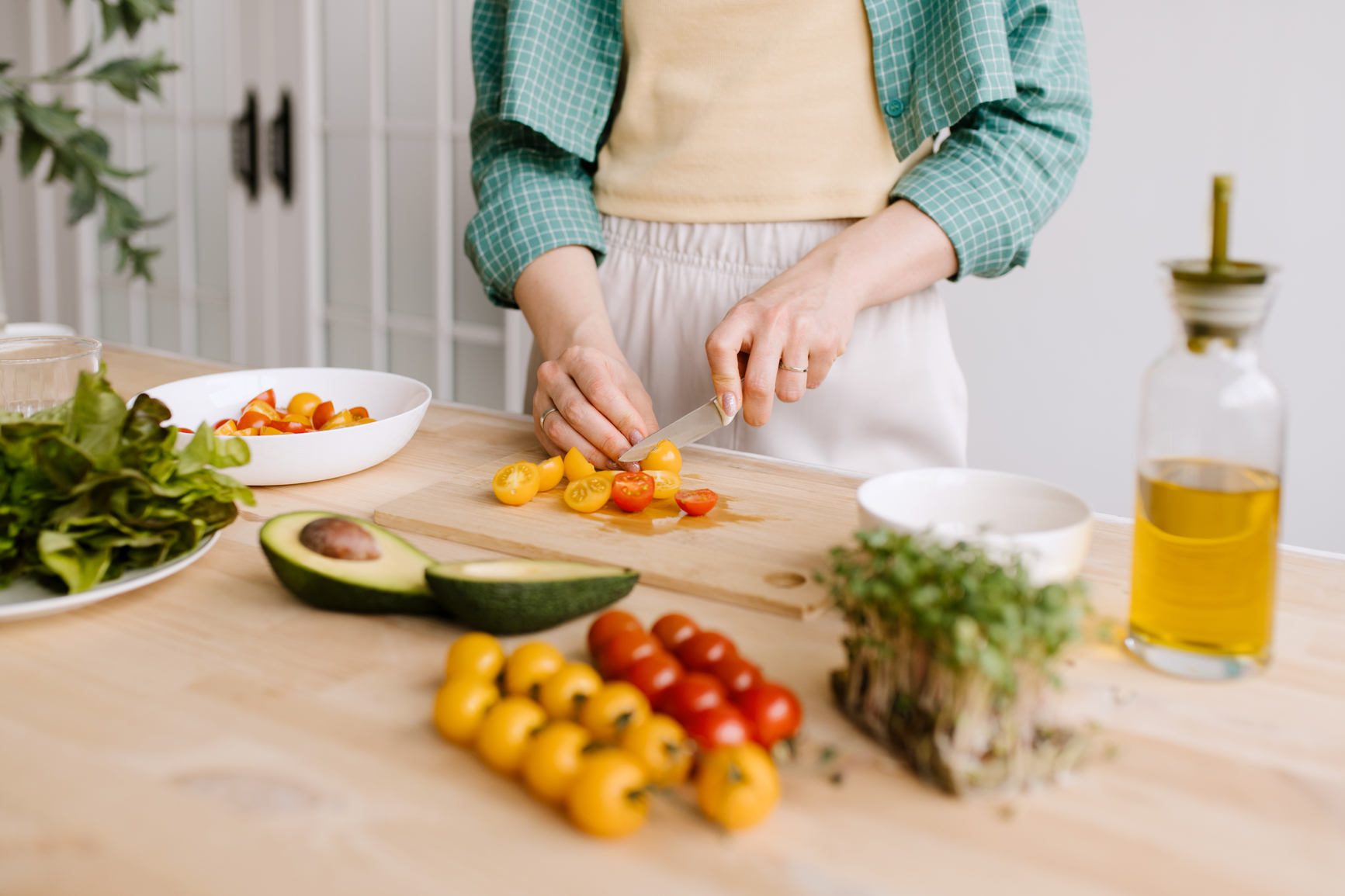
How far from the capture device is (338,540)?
806mm

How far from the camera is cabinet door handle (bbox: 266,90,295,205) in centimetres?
340

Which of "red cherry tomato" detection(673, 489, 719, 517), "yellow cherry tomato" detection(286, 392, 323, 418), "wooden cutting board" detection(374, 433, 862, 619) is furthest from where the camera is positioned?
"yellow cherry tomato" detection(286, 392, 323, 418)

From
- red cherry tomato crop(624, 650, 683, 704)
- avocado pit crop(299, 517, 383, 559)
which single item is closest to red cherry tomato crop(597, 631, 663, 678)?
red cherry tomato crop(624, 650, 683, 704)

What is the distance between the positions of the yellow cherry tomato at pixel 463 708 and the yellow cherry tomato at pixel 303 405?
0.69 metres

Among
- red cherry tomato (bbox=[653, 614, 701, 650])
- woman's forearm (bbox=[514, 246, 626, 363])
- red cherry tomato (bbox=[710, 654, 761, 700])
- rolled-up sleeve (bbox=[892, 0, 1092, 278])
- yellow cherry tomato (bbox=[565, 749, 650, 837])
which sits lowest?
yellow cherry tomato (bbox=[565, 749, 650, 837])

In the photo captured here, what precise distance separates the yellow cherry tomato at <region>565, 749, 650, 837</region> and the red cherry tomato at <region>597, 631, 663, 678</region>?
13 cm

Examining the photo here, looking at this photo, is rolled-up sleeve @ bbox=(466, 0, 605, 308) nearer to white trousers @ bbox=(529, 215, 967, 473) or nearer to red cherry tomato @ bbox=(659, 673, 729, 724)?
white trousers @ bbox=(529, 215, 967, 473)

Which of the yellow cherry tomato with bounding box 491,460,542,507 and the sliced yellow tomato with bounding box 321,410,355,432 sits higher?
the sliced yellow tomato with bounding box 321,410,355,432

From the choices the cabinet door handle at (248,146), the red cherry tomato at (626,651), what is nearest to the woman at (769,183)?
the red cherry tomato at (626,651)

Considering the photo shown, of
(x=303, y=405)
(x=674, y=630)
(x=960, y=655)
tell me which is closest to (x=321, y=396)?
(x=303, y=405)

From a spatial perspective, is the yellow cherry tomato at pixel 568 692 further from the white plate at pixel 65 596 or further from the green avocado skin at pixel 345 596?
the white plate at pixel 65 596

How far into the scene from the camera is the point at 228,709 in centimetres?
67

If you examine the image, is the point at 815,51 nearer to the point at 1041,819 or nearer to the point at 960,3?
the point at 960,3

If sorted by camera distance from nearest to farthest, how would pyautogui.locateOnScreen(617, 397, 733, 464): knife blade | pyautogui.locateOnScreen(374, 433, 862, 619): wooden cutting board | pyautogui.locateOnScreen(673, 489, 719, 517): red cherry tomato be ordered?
pyautogui.locateOnScreen(374, 433, 862, 619): wooden cutting board
pyautogui.locateOnScreen(673, 489, 719, 517): red cherry tomato
pyautogui.locateOnScreen(617, 397, 733, 464): knife blade
